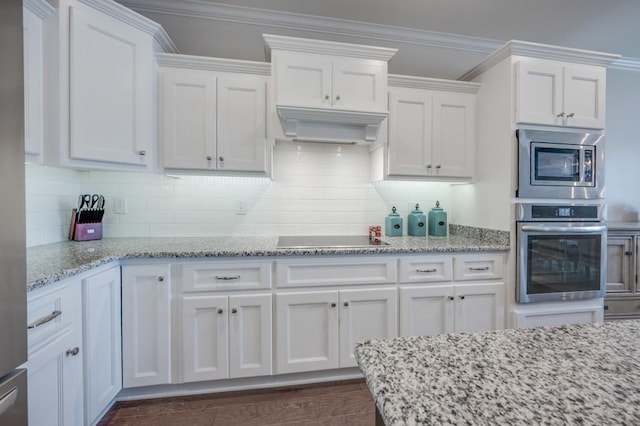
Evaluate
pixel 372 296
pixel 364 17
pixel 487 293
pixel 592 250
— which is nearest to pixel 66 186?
pixel 372 296

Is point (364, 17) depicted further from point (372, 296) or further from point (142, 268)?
point (142, 268)

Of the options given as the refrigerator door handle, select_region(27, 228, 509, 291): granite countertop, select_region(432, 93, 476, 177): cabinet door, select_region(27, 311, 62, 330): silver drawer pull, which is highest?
select_region(432, 93, 476, 177): cabinet door

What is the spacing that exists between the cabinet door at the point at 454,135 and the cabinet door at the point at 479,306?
902 mm

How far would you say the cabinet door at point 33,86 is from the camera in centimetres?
141

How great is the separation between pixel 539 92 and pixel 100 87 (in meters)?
2.88

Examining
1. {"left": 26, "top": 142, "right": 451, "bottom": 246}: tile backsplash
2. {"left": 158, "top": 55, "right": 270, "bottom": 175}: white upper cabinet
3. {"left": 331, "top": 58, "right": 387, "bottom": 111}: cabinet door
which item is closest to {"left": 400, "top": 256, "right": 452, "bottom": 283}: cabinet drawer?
{"left": 26, "top": 142, "right": 451, "bottom": 246}: tile backsplash

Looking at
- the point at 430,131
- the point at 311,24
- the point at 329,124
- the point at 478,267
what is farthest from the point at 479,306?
the point at 311,24

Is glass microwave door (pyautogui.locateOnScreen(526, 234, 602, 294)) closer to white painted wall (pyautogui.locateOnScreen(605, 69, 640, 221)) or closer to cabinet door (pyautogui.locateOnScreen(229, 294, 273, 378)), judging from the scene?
white painted wall (pyautogui.locateOnScreen(605, 69, 640, 221))

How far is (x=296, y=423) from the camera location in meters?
1.62

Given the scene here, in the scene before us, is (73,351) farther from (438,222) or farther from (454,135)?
(454,135)

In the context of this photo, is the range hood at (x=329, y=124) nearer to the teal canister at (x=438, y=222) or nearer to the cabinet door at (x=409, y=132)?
the cabinet door at (x=409, y=132)

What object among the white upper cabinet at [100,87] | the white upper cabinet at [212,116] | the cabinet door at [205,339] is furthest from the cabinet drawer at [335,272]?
the white upper cabinet at [100,87]

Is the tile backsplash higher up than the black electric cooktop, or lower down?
higher up

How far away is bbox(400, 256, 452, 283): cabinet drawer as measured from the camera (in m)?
1.98
